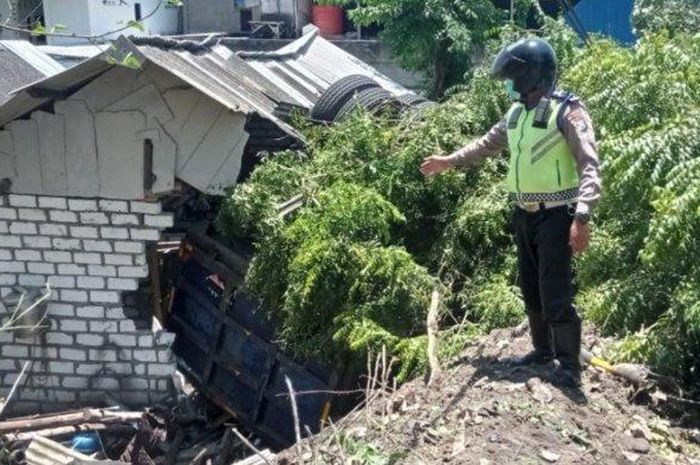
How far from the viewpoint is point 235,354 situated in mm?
8391

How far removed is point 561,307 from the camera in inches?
200

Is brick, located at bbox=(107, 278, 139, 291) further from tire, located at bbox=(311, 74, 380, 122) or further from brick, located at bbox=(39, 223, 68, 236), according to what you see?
tire, located at bbox=(311, 74, 380, 122)

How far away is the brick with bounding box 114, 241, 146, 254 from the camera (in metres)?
8.24

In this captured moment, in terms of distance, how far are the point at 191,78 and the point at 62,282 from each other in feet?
7.23

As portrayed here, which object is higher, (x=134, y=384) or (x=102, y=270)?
(x=102, y=270)

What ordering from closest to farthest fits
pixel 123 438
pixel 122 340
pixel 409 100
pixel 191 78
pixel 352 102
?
pixel 191 78 < pixel 123 438 < pixel 122 340 < pixel 352 102 < pixel 409 100

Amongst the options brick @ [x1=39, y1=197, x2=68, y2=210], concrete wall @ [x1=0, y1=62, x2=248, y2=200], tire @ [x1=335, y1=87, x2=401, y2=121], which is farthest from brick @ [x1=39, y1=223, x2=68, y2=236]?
tire @ [x1=335, y1=87, x2=401, y2=121]

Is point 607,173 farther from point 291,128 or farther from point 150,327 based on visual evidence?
point 150,327

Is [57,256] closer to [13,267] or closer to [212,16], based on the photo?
[13,267]

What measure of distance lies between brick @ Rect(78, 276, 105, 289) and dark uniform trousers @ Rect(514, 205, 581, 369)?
14.5ft

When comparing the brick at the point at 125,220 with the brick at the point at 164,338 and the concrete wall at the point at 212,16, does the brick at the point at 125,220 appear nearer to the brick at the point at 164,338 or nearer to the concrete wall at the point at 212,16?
the brick at the point at 164,338

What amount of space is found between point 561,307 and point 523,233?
1.50ft

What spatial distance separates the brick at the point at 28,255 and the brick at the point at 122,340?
0.95 meters

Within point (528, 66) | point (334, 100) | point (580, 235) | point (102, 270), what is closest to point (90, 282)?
point (102, 270)
